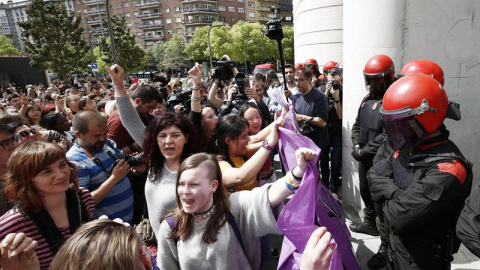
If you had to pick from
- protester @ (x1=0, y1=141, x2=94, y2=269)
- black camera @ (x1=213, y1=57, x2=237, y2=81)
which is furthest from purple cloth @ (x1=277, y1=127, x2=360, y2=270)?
black camera @ (x1=213, y1=57, x2=237, y2=81)

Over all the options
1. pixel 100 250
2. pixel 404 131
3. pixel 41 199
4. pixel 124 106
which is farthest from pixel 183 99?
pixel 100 250

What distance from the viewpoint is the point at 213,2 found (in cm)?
6588

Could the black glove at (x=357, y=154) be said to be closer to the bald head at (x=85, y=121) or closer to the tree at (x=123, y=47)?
the bald head at (x=85, y=121)

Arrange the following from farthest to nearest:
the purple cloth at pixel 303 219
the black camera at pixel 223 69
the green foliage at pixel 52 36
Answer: the green foliage at pixel 52 36 < the black camera at pixel 223 69 < the purple cloth at pixel 303 219

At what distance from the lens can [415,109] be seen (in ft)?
5.90

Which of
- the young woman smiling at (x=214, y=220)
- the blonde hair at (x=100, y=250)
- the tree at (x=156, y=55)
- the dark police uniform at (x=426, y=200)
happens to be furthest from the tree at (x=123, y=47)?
the blonde hair at (x=100, y=250)

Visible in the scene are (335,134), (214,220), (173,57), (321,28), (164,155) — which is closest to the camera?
(214,220)

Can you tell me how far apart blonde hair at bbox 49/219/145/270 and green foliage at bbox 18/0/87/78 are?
25.0 meters

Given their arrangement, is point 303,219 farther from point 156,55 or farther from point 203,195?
point 156,55

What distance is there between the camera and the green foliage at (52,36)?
68.7ft

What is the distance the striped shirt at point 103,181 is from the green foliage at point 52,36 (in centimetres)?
2348

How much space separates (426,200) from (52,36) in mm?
26249

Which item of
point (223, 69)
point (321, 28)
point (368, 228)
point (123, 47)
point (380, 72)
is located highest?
point (123, 47)

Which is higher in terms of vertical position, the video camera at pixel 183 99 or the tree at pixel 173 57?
the tree at pixel 173 57
